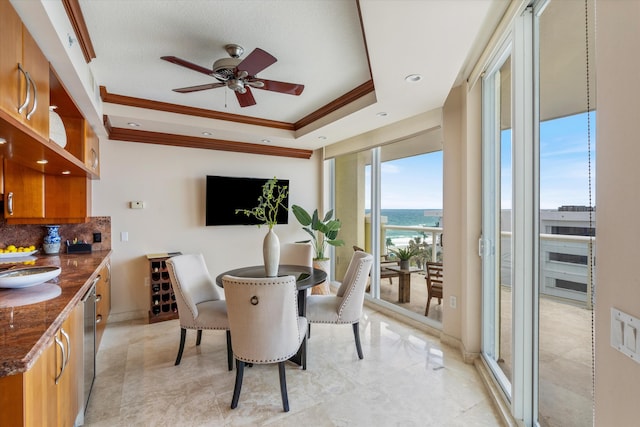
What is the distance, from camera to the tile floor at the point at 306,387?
2.07m

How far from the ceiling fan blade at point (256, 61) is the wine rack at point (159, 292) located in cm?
261

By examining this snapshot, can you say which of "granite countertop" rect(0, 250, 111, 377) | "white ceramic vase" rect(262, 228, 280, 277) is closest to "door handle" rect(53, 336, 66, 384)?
"granite countertop" rect(0, 250, 111, 377)

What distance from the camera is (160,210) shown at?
4152 millimetres

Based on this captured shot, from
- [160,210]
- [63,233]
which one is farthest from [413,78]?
[63,233]

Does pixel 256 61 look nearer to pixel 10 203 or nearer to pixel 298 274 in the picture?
pixel 298 274

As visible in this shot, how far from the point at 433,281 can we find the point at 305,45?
275 cm

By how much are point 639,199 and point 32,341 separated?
1.88 m

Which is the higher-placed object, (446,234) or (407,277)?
(446,234)

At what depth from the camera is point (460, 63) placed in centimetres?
222

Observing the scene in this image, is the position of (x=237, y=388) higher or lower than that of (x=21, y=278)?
lower

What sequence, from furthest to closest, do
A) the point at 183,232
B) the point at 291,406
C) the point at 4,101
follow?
1. the point at 183,232
2. the point at 291,406
3. the point at 4,101

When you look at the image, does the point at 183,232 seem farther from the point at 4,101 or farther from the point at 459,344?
the point at 459,344

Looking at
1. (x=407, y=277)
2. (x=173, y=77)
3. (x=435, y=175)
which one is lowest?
(x=407, y=277)

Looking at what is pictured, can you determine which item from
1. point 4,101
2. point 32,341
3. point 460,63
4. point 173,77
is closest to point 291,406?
point 32,341
